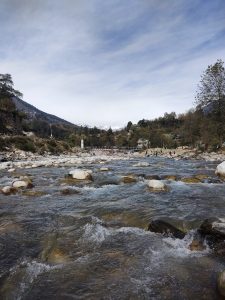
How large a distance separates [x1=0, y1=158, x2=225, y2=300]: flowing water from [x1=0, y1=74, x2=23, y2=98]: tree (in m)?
74.0

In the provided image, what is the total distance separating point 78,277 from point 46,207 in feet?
17.1

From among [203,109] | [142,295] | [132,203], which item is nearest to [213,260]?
[142,295]

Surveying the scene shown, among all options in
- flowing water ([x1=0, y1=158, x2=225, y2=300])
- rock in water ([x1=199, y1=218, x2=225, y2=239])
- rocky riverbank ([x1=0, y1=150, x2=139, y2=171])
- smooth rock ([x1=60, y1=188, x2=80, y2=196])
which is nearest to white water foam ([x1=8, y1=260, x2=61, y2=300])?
flowing water ([x1=0, y1=158, x2=225, y2=300])

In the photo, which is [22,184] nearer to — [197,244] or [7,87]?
[197,244]

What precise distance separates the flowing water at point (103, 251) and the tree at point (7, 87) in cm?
7399

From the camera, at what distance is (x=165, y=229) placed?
7.61m

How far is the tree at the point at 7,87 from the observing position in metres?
78.7

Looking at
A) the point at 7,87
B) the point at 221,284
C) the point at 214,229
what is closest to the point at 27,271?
the point at 221,284

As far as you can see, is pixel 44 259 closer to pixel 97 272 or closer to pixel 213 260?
pixel 97 272

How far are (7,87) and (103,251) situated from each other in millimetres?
80781

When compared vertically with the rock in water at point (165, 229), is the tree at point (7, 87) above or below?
above

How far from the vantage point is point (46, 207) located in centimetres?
1032

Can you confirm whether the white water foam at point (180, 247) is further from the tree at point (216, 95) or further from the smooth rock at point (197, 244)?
the tree at point (216, 95)

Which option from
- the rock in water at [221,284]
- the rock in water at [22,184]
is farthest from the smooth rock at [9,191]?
the rock in water at [221,284]
